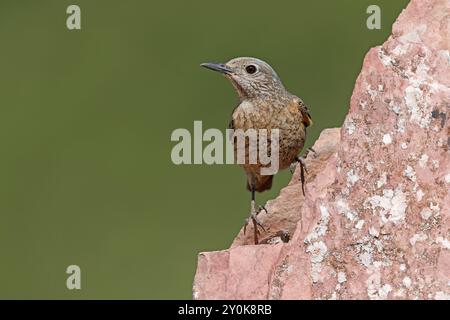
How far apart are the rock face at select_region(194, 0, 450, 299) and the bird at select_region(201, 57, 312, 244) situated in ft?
5.12

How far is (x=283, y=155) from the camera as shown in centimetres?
843

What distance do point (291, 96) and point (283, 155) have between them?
681mm

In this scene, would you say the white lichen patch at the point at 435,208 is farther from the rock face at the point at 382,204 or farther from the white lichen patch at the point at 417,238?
the white lichen patch at the point at 417,238

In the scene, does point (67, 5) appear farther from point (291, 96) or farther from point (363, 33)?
point (291, 96)

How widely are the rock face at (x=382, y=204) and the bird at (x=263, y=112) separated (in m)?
1.56

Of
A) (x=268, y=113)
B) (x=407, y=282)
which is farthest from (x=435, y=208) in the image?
(x=268, y=113)

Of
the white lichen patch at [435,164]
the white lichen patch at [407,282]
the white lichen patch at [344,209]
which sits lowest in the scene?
the white lichen patch at [407,282]

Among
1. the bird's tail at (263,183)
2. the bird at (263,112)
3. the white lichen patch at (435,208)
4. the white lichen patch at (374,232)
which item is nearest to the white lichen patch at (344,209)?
the white lichen patch at (374,232)

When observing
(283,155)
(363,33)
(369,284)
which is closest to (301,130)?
(283,155)

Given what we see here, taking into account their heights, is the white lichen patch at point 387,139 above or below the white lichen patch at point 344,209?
above

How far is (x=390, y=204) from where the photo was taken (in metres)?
6.65

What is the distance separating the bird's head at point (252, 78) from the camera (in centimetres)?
877

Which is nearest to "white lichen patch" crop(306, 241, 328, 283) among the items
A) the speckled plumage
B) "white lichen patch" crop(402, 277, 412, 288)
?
"white lichen patch" crop(402, 277, 412, 288)
